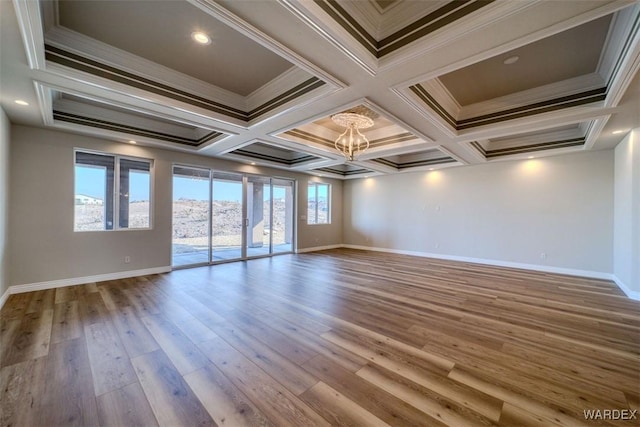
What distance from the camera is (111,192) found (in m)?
5.10

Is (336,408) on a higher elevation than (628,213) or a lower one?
lower

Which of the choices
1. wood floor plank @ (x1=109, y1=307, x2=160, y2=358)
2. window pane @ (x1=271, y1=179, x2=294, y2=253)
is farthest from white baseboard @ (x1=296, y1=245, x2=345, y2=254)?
wood floor plank @ (x1=109, y1=307, x2=160, y2=358)

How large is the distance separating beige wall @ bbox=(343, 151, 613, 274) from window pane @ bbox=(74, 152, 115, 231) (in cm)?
764

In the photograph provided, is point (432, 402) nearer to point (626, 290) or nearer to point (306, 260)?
point (626, 290)

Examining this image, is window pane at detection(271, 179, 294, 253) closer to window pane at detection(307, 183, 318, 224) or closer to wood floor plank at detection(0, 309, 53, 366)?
window pane at detection(307, 183, 318, 224)

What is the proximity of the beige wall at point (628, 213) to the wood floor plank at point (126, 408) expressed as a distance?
677 cm

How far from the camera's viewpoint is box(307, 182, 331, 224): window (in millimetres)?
9289

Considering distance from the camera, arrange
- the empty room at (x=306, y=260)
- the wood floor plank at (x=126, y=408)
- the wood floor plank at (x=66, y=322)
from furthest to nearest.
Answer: the wood floor plank at (x=66, y=322) < the empty room at (x=306, y=260) < the wood floor plank at (x=126, y=408)

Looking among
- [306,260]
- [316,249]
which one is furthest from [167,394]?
[316,249]

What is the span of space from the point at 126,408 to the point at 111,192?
15.7 feet

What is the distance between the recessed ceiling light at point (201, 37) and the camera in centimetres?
265

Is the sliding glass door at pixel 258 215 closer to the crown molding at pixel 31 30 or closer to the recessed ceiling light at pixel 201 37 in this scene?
the recessed ceiling light at pixel 201 37

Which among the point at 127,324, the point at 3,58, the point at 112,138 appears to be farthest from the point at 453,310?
the point at 112,138

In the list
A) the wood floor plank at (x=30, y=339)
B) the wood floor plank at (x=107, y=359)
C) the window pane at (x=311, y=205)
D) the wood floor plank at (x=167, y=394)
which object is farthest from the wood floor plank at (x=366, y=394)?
the window pane at (x=311, y=205)
